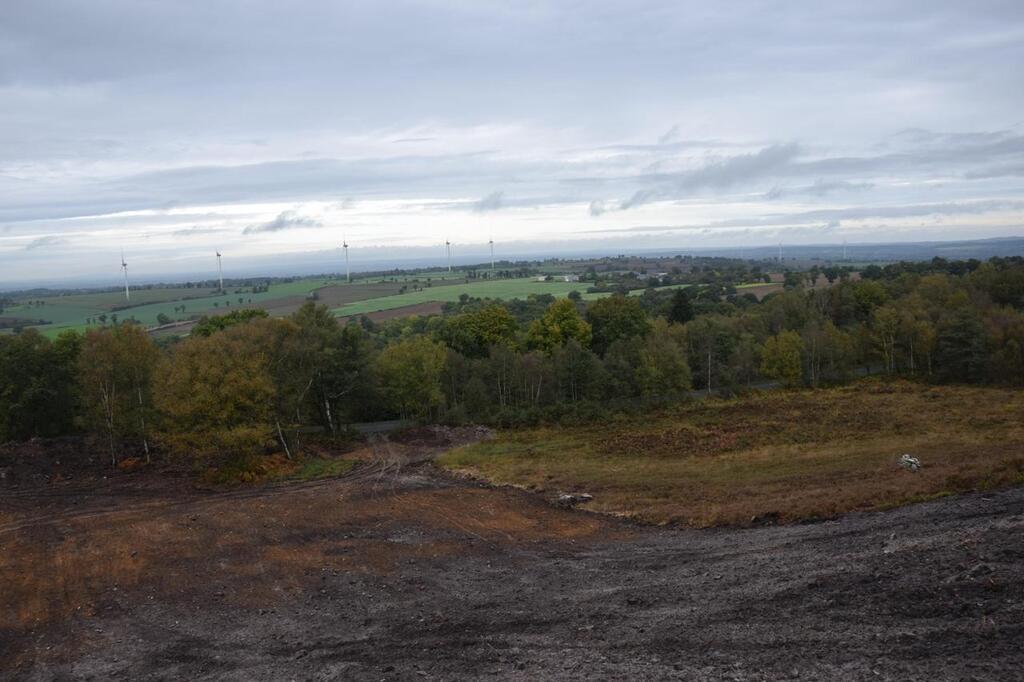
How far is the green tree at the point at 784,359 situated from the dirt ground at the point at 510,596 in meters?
40.3

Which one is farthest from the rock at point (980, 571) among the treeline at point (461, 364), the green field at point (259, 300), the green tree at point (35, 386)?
the green field at point (259, 300)

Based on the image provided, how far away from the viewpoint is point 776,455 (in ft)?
110

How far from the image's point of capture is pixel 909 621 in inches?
496

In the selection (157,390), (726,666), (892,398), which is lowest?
(892,398)

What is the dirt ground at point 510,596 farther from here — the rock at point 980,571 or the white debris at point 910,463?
the white debris at point 910,463

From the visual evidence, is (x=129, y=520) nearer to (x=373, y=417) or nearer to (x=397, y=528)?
(x=397, y=528)

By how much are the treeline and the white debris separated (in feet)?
76.4

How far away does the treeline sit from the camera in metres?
34.5

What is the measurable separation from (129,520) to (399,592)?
568 inches

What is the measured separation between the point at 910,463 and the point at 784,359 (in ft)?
110

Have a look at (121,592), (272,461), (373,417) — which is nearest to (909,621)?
(121,592)

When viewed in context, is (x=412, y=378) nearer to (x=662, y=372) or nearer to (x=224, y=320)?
(x=224, y=320)

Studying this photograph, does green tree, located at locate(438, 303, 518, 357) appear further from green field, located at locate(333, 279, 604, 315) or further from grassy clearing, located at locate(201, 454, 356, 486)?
green field, located at locate(333, 279, 604, 315)

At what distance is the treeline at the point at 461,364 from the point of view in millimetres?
34469
